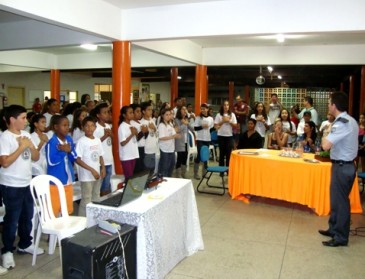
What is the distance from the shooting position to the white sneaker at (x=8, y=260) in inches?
124

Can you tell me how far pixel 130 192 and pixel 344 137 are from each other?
2.27 metres

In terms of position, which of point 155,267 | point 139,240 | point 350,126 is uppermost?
point 350,126

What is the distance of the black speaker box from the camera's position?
7.50ft

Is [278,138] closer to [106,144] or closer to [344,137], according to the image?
[344,137]

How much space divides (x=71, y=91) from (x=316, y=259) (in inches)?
586

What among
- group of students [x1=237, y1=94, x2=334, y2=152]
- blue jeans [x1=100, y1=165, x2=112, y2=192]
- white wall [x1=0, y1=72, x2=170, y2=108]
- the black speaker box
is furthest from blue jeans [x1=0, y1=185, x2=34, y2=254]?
white wall [x1=0, y1=72, x2=170, y2=108]

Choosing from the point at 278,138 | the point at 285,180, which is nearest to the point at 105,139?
the point at 285,180

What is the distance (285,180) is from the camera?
5.00 meters


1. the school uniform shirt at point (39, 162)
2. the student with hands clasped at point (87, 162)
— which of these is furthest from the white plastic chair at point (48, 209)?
the school uniform shirt at point (39, 162)

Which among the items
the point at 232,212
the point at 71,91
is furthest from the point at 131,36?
the point at 71,91

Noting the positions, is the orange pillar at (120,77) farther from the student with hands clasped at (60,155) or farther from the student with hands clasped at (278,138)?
the student with hands clasped at (278,138)

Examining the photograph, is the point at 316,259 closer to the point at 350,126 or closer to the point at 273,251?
the point at 273,251

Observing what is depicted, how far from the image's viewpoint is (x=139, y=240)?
264cm

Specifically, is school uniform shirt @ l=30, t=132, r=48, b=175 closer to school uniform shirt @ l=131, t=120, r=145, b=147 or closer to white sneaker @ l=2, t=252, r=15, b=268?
white sneaker @ l=2, t=252, r=15, b=268
